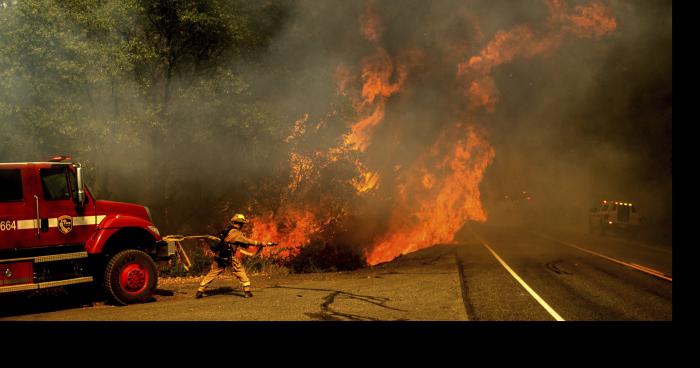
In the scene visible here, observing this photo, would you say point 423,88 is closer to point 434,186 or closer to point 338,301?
point 434,186

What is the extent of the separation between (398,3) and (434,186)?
8590 millimetres

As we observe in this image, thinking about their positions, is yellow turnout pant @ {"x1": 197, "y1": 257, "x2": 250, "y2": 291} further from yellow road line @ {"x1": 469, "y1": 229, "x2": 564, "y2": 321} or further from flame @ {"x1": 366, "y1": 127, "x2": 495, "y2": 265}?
flame @ {"x1": 366, "y1": 127, "x2": 495, "y2": 265}

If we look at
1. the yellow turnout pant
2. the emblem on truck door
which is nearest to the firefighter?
the yellow turnout pant

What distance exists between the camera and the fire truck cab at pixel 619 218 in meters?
27.8

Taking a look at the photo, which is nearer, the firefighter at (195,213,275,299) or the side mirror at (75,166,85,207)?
the side mirror at (75,166,85,207)

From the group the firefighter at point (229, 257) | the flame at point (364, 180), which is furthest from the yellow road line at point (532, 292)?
the flame at point (364, 180)

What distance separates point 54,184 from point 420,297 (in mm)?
6953

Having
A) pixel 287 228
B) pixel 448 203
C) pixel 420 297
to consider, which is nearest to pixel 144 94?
pixel 287 228

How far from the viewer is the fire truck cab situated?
1094 inches

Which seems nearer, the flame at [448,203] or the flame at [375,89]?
the flame at [375,89]

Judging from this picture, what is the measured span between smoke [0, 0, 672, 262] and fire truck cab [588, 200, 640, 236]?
722 cm

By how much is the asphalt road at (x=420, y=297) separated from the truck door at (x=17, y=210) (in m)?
1.31

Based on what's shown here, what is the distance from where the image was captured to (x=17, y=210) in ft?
30.8

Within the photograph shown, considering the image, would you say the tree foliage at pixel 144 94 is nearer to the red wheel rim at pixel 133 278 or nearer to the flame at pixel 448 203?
the red wheel rim at pixel 133 278
